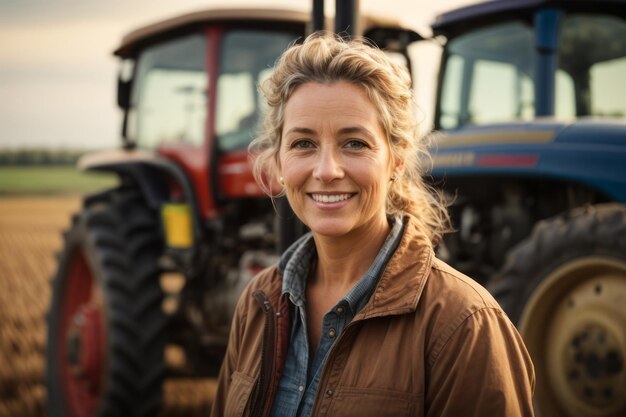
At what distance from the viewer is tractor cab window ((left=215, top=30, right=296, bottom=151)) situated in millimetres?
4961

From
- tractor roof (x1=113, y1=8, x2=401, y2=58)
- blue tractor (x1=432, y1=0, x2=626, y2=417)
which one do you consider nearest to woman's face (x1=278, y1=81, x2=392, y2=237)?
blue tractor (x1=432, y1=0, x2=626, y2=417)

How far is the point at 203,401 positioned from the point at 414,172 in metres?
3.64

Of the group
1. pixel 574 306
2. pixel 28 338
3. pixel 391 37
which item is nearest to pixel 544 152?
pixel 574 306

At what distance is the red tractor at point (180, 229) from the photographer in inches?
188

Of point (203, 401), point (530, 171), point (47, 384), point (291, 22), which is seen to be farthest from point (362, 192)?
point (47, 384)

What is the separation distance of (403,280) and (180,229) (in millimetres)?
3622

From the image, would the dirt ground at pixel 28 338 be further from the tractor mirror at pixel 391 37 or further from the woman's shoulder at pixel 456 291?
the woman's shoulder at pixel 456 291

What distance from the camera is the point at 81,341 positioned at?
5016mm

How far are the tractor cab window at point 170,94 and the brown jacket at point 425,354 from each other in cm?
351

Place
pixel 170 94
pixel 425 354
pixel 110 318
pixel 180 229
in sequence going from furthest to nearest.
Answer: pixel 170 94, pixel 180 229, pixel 110 318, pixel 425 354

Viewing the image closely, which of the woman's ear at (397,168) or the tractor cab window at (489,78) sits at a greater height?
the tractor cab window at (489,78)

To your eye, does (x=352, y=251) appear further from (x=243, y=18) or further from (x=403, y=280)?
(x=243, y=18)

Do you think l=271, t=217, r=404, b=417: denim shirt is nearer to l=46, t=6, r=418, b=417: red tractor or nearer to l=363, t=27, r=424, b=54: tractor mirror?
l=363, t=27, r=424, b=54: tractor mirror

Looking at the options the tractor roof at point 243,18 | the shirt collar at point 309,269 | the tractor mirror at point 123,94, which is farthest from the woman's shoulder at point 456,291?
Answer: the tractor mirror at point 123,94
